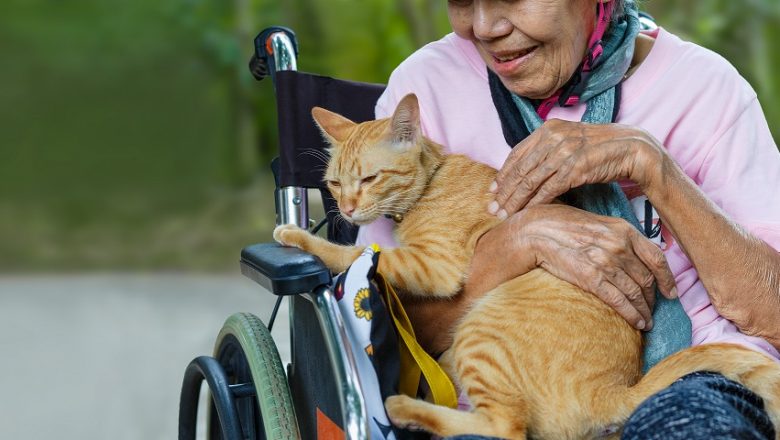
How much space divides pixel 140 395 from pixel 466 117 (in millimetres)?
3221

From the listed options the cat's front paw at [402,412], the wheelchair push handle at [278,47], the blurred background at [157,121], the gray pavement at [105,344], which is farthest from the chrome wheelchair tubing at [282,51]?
the blurred background at [157,121]

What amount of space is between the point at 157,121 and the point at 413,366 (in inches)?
218

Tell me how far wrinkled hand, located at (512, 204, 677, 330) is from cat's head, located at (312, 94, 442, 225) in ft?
0.73

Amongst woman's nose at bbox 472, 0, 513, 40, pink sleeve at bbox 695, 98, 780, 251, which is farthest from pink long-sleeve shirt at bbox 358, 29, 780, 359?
woman's nose at bbox 472, 0, 513, 40

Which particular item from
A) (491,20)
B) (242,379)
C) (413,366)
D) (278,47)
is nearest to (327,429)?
(413,366)

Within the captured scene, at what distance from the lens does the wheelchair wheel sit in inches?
61.3

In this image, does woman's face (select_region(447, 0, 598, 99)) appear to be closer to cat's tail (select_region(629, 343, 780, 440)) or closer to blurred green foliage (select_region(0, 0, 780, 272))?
cat's tail (select_region(629, 343, 780, 440))

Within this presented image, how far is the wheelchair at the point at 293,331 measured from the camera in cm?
140

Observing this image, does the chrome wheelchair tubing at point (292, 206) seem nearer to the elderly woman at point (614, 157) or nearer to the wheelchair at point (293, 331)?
the wheelchair at point (293, 331)

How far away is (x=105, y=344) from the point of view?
530cm

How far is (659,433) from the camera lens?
4.08 ft

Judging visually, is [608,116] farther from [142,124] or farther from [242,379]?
[142,124]

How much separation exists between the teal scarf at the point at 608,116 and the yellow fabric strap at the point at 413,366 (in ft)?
1.14

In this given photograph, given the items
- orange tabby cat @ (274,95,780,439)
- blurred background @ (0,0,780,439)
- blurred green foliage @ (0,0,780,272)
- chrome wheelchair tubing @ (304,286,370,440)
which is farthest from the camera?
blurred green foliage @ (0,0,780,272)
